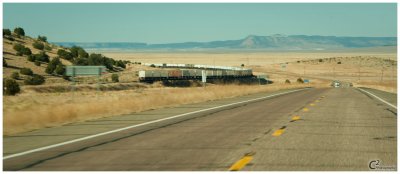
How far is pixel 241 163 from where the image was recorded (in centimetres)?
965

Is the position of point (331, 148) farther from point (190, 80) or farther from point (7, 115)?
point (190, 80)

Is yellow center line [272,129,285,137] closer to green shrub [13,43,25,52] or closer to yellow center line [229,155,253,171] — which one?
yellow center line [229,155,253,171]

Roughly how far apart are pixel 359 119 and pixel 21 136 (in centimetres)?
1007

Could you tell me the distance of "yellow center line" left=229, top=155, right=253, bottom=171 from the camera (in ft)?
30.1

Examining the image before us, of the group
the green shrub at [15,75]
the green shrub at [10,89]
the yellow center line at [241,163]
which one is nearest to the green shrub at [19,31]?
the green shrub at [15,75]

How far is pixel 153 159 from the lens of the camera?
10.1m

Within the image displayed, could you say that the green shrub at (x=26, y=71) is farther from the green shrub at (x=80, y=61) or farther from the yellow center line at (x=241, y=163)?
the yellow center line at (x=241, y=163)

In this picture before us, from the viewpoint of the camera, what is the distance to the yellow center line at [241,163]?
917 cm

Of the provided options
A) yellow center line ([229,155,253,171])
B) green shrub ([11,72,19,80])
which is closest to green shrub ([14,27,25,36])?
green shrub ([11,72,19,80])

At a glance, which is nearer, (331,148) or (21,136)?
(331,148)

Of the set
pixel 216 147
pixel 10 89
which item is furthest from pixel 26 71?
pixel 216 147

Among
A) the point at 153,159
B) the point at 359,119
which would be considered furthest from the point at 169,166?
the point at 359,119

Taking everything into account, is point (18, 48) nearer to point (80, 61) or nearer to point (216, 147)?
point (80, 61)

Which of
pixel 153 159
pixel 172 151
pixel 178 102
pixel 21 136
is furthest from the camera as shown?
pixel 178 102
